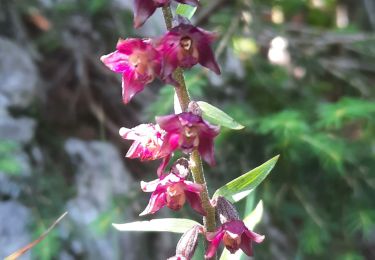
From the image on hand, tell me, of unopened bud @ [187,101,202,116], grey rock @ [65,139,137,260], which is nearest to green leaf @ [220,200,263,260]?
unopened bud @ [187,101,202,116]

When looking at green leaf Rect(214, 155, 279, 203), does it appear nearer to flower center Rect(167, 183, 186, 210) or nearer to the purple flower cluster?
A: flower center Rect(167, 183, 186, 210)

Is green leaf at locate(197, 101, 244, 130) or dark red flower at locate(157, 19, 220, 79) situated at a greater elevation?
dark red flower at locate(157, 19, 220, 79)

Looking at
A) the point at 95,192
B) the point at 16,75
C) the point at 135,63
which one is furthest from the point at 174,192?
the point at 16,75

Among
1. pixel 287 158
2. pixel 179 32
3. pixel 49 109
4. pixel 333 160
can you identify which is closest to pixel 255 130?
pixel 287 158

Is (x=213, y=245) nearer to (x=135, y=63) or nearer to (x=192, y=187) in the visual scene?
(x=192, y=187)

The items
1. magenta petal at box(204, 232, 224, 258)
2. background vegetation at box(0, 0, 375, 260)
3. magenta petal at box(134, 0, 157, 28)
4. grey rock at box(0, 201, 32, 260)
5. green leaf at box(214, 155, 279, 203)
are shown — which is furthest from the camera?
grey rock at box(0, 201, 32, 260)

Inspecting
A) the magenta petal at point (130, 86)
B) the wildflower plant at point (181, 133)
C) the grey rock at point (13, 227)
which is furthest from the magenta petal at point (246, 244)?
the grey rock at point (13, 227)

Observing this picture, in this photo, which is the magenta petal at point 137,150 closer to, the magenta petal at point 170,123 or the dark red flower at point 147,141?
the dark red flower at point 147,141

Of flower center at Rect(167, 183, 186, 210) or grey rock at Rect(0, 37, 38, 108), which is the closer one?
flower center at Rect(167, 183, 186, 210)
